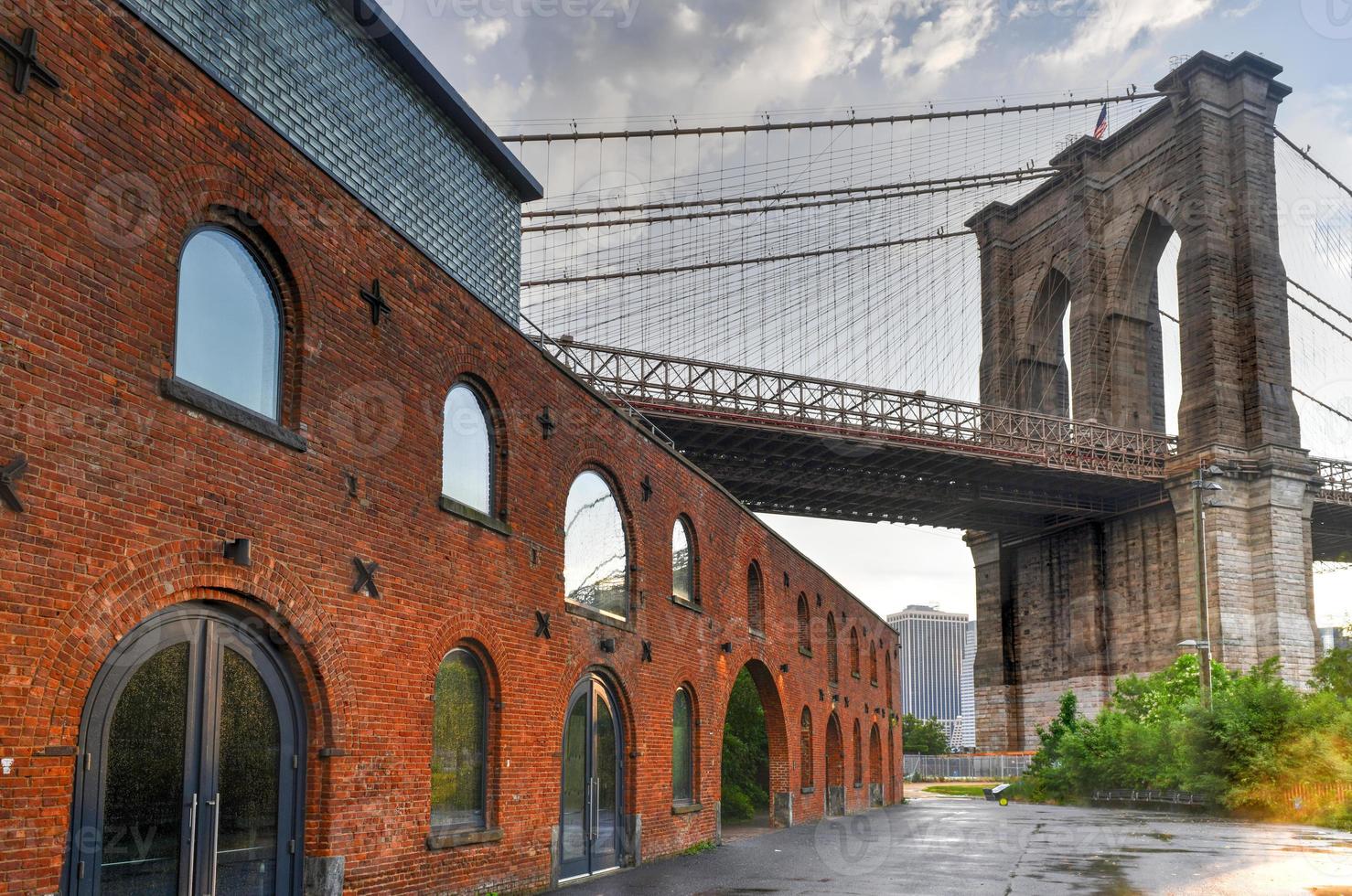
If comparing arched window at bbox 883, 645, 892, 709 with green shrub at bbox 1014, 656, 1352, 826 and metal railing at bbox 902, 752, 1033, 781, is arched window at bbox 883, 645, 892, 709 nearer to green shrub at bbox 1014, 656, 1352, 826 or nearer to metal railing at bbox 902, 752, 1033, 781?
green shrub at bbox 1014, 656, 1352, 826

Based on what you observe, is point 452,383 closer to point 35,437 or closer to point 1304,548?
point 35,437

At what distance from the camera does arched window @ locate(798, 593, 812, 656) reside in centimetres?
2562

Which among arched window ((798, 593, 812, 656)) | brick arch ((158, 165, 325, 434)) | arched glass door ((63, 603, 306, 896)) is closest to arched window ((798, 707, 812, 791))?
arched window ((798, 593, 812, 656))

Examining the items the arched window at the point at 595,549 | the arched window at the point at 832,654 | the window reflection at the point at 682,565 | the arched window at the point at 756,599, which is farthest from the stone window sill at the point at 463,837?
the arched window at the point at 832,654

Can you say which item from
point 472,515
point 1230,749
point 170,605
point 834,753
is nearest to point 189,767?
point 170,605

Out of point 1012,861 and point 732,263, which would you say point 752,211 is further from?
point 1012,861

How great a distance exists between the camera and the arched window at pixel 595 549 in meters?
14.5

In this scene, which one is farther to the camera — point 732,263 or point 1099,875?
point 732,263

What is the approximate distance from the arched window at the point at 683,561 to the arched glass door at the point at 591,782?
324 centimetres

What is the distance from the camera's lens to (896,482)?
50469mm

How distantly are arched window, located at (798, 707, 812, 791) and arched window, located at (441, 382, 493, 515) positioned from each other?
47.1 feet

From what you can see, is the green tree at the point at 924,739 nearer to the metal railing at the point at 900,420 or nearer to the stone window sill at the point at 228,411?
the metal railing at the point at 900,420

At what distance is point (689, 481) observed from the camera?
19062 millimetres

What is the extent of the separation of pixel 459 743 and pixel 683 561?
25.3 ft
